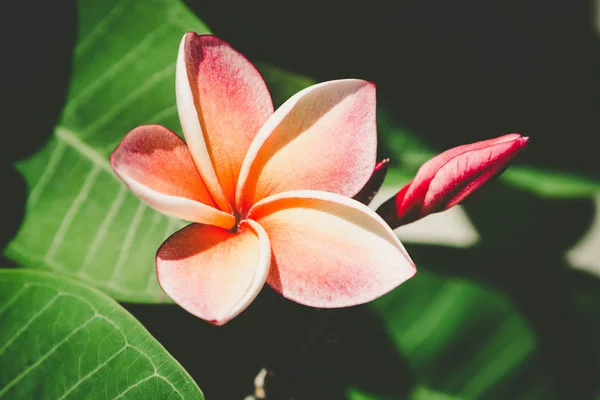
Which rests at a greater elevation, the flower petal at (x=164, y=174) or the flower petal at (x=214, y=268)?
the flower petal at (x=164, y=174)

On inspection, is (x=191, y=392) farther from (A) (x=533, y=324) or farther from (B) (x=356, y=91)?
(A) (x=533, y=324)

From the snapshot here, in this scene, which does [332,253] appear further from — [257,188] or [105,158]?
[105,158]

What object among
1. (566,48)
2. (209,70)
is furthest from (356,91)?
(566,48)

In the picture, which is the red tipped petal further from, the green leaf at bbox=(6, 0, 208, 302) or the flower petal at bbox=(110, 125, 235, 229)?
the green leaf at bbox=(6, 0, 208, 302)

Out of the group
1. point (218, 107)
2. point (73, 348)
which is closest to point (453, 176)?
point (218, 107)

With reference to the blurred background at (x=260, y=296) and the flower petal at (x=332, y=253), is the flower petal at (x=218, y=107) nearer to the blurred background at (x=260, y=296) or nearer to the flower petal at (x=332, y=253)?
the flower petal at (x=332, y=253)

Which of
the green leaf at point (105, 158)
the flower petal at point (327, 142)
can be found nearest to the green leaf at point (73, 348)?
the green leaf at point (105, 158)

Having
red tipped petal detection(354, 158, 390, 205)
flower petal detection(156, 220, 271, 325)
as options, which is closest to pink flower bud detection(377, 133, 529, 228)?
red tipped petal detection(354, 158, 390, 205)
